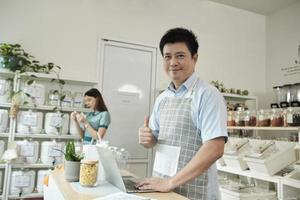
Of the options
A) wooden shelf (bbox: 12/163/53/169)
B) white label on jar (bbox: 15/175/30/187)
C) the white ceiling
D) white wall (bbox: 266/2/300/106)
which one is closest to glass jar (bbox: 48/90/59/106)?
wooden shelf (bbox: 12/163/53/169)

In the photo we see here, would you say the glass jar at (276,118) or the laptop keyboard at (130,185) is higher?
the glass jar at (276,118)

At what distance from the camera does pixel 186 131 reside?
1.23m

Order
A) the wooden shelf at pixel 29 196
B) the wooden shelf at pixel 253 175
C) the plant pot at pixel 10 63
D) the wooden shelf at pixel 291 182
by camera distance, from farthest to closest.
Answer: the plant pot at pixel 10 63 → the wooden shelf at pixel 29 196 → the wooden shelf at pixel 253 175 → the wooden shelf at pixel 291 182

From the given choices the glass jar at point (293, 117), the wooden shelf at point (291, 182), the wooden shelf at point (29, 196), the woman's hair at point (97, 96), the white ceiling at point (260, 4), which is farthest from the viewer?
the white ceiling at point (260, 4)

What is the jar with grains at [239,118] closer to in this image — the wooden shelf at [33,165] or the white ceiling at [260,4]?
the white ceiling at [260,4]

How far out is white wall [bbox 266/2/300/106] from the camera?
12.6ft

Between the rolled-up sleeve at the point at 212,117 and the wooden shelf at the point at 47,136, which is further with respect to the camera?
the wooden shelf at the point at 47,136

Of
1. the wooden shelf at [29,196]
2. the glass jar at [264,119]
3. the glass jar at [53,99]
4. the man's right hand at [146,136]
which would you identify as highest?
the glass jar at [53,99]

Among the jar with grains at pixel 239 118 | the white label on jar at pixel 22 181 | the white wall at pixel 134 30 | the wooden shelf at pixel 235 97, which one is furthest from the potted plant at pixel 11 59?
the wooden shelf at pixel 235 97

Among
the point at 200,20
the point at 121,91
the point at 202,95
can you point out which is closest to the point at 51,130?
the point at 121,91

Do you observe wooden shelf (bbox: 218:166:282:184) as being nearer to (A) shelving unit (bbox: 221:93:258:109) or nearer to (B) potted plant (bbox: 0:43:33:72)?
(A) shelving unit (bbox: 221:93:258:109)

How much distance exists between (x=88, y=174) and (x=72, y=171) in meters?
0.13

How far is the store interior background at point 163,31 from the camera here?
3.01m

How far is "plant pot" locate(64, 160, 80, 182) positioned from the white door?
6.78ft
